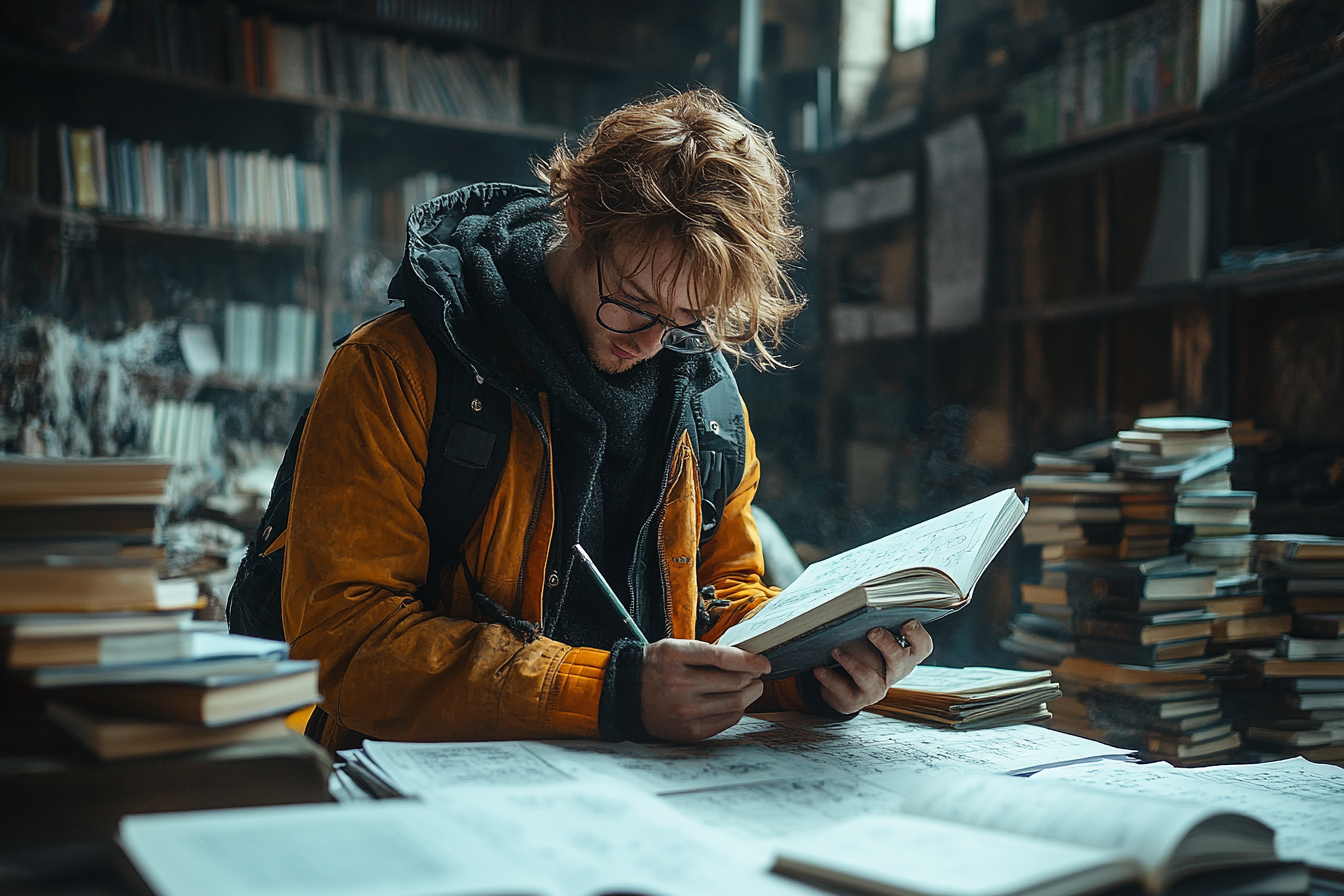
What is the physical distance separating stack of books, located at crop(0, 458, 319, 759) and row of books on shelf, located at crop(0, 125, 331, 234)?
298 centimetres

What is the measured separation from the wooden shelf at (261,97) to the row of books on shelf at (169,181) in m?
0.19

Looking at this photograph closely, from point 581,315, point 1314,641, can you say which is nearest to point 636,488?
point 581,315

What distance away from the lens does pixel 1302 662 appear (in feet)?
6.00

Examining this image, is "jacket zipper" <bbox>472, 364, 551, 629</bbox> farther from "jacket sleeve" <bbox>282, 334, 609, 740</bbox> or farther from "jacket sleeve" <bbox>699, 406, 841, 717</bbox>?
"jacket sleeve" <bbox>699, 406, 841, 717</bbox>

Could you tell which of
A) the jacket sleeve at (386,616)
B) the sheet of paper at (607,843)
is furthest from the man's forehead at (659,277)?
the sheet of paper at (607,843)

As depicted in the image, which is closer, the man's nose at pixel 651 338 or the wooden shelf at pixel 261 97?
the man's nose at pixel 651 338

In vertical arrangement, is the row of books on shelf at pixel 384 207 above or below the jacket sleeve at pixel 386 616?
above

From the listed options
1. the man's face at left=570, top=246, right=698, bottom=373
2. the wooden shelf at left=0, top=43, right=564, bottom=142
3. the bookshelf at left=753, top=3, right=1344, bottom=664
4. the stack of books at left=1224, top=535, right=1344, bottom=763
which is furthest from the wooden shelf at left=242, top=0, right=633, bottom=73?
the stack of books at left=1224, top=535, right=1344, bottom=763

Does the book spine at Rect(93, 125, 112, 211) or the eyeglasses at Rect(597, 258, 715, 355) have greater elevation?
the book spine at Rect(93, 125, 112, 211)

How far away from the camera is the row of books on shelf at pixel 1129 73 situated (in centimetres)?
243

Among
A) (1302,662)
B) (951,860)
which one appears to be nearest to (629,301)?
(951,860)

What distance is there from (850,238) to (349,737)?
2954mm

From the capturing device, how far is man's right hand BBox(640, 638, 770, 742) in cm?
100

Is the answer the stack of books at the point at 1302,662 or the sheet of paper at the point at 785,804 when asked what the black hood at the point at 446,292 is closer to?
the sheet of paper at the point at 785,804
